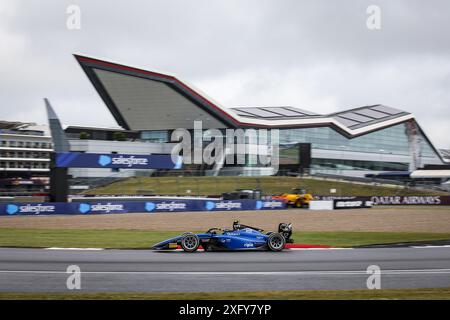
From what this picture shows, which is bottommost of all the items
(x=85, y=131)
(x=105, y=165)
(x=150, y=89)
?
(x=105, y=165)

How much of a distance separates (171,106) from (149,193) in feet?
104

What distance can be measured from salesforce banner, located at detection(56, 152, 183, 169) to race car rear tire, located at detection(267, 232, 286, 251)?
890 inches

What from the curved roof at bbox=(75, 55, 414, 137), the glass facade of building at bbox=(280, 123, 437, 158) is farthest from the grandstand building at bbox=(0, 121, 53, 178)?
the glass facade of building at bbox=(280, 123, 437, 158)

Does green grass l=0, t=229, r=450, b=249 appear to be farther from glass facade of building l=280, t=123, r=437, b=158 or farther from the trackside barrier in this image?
glass facade of building l=280, t=123, r=437, b=158

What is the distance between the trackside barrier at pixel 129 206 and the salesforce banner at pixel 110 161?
2.82 meters

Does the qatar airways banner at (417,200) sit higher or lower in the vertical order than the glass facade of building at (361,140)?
lower

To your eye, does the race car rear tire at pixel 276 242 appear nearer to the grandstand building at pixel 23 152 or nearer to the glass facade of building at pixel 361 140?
the grandstand building at pixel 23 152

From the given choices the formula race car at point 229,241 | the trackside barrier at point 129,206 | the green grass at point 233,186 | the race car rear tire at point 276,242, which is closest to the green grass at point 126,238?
the formula race car at point 229,241

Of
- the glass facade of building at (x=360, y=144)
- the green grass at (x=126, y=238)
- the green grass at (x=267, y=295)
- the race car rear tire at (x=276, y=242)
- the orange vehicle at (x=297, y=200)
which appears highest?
the glass facade of building at (x=360, y=144)

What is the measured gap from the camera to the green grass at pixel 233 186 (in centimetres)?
6366

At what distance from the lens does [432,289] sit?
9891 millimetres

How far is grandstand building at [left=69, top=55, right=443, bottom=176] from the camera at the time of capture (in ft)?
275
